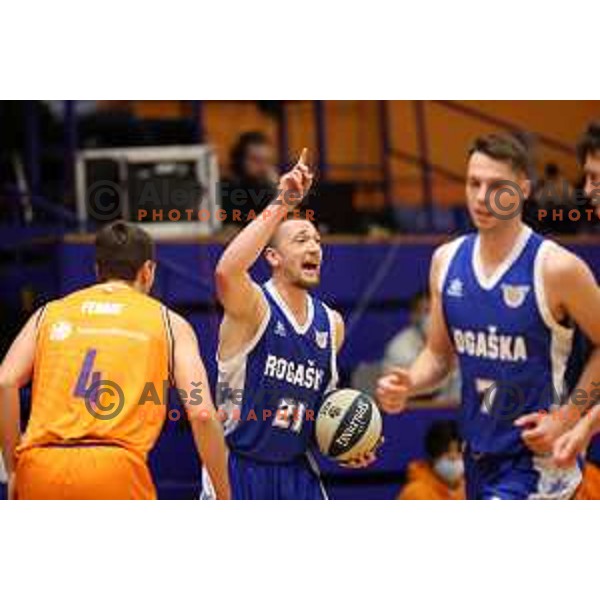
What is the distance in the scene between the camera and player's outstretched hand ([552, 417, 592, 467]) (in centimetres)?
627

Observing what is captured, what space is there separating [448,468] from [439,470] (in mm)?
46

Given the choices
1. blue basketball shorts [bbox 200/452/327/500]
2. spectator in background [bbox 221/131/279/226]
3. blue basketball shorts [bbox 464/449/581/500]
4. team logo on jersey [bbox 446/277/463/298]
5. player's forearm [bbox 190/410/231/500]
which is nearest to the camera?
player's forearm [bbox 190/410/231/500]

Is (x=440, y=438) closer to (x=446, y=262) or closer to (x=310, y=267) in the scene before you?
(x=310, y=267)

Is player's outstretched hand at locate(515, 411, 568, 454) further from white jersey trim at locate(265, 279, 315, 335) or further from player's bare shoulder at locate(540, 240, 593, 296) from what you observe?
white jersey trim at locate(265, 279, 315, 335)

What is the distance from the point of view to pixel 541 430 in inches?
263

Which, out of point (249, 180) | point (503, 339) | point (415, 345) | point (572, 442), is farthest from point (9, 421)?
point (415, 345)

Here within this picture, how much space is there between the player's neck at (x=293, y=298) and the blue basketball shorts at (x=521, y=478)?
1084 mm

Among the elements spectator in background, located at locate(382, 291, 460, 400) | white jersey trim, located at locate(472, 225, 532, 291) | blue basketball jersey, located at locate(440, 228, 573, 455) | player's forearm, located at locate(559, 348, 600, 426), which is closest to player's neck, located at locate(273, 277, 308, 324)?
blue basketball jersey, located at locate(440, 228, 573, 455)

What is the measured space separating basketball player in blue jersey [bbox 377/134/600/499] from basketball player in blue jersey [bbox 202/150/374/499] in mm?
615

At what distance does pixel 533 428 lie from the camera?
→ 681 cm

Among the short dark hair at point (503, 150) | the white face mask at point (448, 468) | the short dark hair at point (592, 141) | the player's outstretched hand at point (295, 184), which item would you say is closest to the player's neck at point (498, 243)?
the short dark hair at point (503, 150)

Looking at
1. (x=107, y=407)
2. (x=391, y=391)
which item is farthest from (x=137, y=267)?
(x=391, y=391)
